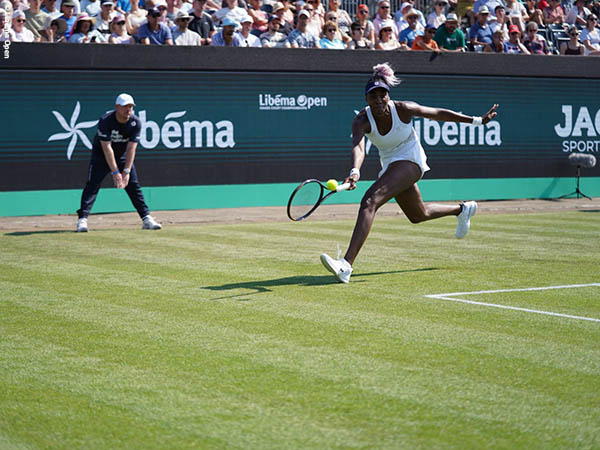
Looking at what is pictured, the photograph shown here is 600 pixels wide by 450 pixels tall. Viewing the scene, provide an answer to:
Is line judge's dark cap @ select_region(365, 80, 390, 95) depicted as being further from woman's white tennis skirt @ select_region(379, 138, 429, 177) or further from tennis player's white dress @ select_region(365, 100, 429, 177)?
woman's white tennis skirt @ select_region(379, 138, 429, 177)

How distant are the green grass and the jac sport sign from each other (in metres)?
7.07

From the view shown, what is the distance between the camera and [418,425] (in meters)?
4.36

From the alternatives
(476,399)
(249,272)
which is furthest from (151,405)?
(249,272)

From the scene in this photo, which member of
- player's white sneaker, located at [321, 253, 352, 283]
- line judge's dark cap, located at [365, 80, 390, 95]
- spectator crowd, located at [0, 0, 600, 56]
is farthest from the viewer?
spectator crowd, located at [0, 0, 600, 56]

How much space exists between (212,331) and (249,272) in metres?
3.24

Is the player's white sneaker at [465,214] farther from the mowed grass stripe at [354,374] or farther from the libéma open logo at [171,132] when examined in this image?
the libéma open logo at [171,132]

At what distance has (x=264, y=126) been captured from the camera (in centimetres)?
1962

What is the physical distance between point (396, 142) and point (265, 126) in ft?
34.2

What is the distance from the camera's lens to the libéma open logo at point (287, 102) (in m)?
19.5

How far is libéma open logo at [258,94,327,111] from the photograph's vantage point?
64.1ft

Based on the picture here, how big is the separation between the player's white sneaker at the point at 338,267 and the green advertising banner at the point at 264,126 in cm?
1042

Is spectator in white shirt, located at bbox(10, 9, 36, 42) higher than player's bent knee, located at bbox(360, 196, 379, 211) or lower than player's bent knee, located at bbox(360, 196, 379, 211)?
higher

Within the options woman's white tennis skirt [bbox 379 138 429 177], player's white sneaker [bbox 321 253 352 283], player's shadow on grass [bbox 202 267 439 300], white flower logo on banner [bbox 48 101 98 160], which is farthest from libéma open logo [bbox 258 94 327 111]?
player's white sneaker [bbox 321 253 352 283]

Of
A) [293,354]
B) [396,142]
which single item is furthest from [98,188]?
[293,354]
